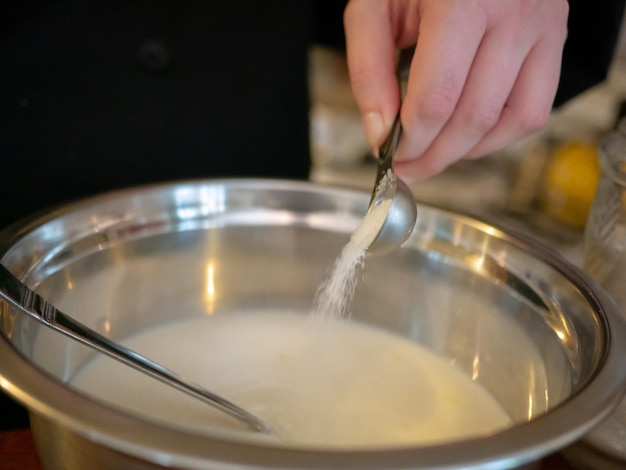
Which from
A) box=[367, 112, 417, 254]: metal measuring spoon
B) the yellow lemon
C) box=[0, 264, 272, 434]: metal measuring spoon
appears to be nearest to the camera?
box=[0, 264, 272, 434]: metal measuring spoon

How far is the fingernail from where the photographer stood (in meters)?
0.46

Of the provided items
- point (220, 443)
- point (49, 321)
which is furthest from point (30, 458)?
point (220, 443)

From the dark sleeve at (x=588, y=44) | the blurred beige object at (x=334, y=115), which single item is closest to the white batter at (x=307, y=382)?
the dark sleeve at (x=588, y=44)

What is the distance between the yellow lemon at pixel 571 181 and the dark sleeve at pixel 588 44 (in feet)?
2.03

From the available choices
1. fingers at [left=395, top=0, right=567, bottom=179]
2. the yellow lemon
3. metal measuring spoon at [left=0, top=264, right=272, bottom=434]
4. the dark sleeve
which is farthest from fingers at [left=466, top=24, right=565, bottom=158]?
the yellow lemon

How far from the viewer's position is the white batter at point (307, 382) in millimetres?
Answer: 452

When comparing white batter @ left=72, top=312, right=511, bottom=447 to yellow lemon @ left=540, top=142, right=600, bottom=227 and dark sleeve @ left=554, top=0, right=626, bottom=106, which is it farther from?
yellow lemon @ left=540, top=142, right=600, bottom=227

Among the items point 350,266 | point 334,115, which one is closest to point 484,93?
point 350,266

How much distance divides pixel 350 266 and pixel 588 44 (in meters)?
0.30

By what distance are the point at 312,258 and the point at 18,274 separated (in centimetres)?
24

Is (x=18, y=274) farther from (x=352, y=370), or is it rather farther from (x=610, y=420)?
(x=610, y=420)

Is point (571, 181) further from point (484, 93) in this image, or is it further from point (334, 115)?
Result: point (484, 93)

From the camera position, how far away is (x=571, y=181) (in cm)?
120

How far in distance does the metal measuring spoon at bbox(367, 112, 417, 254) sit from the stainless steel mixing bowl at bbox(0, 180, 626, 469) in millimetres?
82
